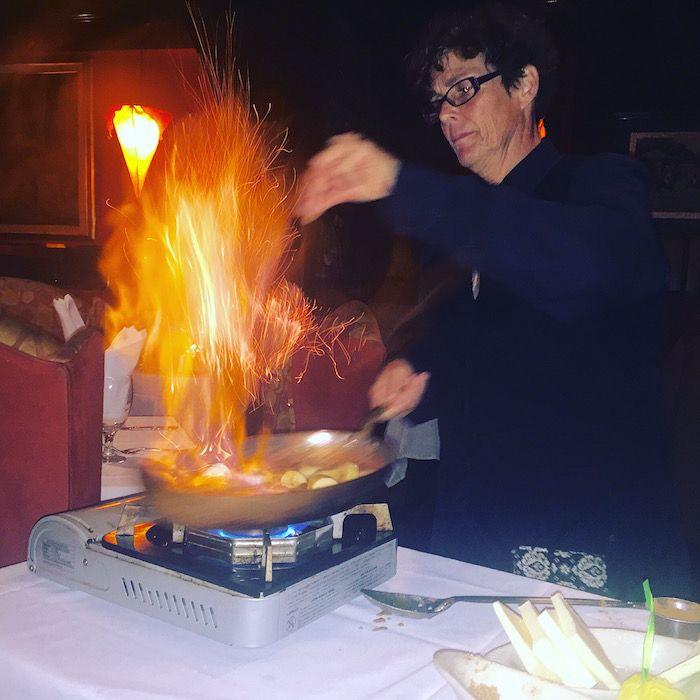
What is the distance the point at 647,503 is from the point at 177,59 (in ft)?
18.3

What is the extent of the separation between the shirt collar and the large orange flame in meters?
0.88

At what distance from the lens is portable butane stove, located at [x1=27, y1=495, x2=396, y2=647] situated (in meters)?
0.98

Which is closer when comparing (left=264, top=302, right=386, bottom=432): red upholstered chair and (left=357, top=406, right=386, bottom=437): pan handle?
(left=357, top=406, right=386, bottom=437): pan handle

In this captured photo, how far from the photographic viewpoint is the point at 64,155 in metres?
6.21

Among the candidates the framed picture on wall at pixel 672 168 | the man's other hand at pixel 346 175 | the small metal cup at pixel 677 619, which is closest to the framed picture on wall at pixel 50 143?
the framed picture on wall at pixel 672 168

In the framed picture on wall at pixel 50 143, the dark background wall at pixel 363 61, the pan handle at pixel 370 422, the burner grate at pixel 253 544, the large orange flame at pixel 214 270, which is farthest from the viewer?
the framed picture on wall at pixel 50 143

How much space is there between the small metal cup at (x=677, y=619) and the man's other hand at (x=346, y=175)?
2.60ft

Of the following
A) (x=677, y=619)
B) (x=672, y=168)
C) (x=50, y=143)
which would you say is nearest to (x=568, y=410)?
(x=677, y=619)

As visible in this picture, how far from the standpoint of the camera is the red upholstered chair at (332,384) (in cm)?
314

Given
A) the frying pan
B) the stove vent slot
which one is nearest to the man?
the frying pan

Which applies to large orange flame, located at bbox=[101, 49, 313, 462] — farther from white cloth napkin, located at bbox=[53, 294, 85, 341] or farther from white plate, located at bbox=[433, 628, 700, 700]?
white plate, located at bbox=[433, 628, 700, 700]

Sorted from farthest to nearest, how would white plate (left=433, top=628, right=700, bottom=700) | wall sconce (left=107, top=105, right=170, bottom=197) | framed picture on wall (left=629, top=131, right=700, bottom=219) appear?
framed picture on wall (left=629, top=131, right=700, bottom=219) < wall sconce (left=107, top=105, right=170, bottom=197) < white plate (left=433, top=628, right=700, bottom=700)

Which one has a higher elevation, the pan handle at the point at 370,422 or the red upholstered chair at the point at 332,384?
the pan handle at the point at 370,422

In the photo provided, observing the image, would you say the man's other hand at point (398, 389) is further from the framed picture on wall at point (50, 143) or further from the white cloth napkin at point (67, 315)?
the framed picture on wall at point (50, 143)
